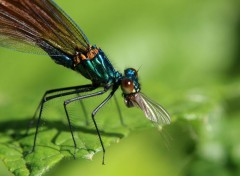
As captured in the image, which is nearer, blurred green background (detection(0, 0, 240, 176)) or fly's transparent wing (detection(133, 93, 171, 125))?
fly's transparent wing (detection(133, 93, 171, 125))

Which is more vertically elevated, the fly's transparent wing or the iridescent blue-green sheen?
the iridescent blue-green sheen

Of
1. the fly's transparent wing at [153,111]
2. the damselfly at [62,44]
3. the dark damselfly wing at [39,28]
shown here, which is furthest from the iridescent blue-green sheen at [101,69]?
the fly's transparent wing at [153,111]

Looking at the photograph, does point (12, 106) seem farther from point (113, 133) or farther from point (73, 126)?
point (113, 133)

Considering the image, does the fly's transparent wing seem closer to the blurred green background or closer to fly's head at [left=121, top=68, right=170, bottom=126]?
fly's head at [left=121, top=68, right=170, bottom=126]

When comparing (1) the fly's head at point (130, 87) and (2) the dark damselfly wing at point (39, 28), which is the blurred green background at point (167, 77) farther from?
(2) the dark damselfly wing at point (39, 28)

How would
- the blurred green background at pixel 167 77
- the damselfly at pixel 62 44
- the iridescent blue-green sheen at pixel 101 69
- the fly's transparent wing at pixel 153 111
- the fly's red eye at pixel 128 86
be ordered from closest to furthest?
the fly's transparent wing at pixel 153 111
the fly's red eye at pixel 128 86
the damselfly at pixel 62 44
the iridescent blue-green sheen at pixel 101 69
the blurred green background at pixel 167 77

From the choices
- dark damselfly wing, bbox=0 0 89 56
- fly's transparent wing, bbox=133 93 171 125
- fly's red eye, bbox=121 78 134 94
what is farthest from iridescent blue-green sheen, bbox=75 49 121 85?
fly's transparent wing, bbox=133 93 171 125

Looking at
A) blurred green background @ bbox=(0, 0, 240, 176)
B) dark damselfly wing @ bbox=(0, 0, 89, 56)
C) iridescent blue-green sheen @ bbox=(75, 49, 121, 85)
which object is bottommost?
blurred green background @ bbox=(0, 0, 240, 176)
